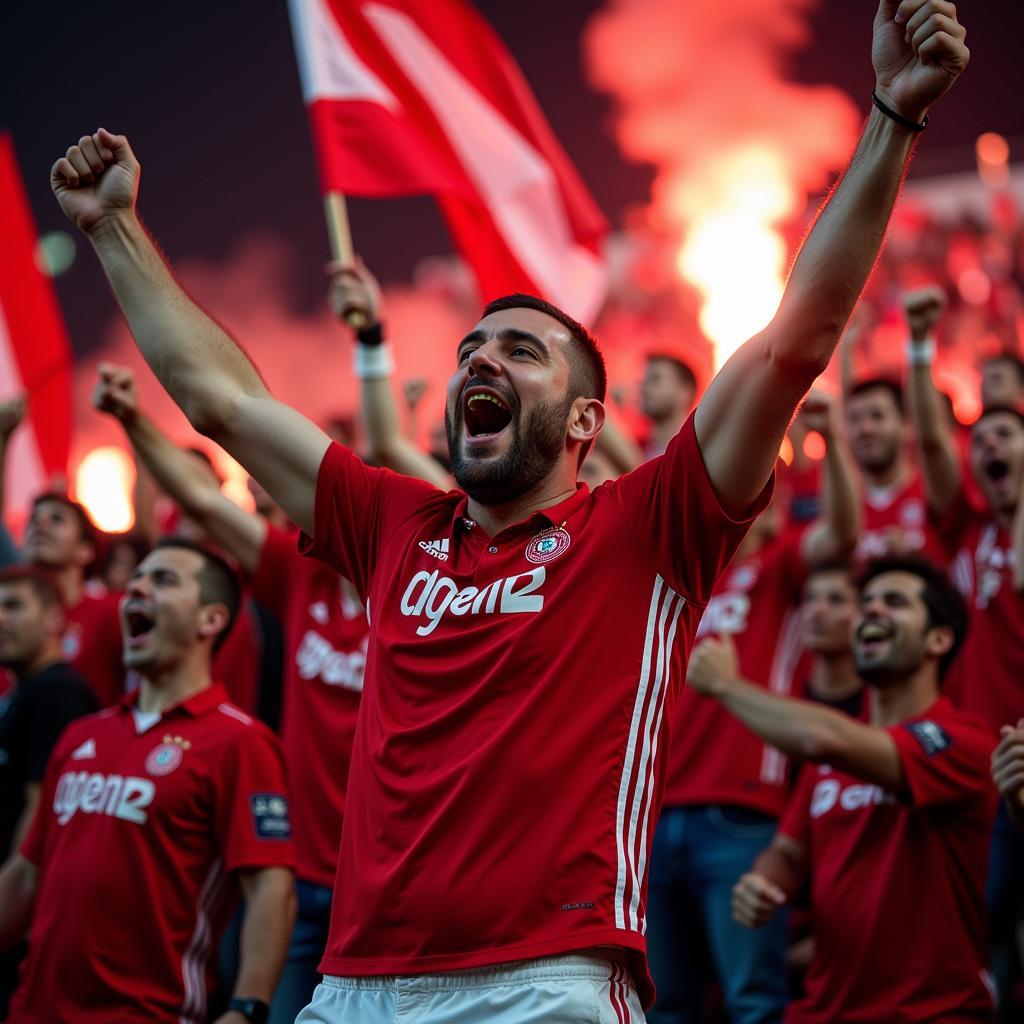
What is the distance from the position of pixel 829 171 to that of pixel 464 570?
11.0 meters

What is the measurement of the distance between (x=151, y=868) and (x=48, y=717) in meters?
1.22

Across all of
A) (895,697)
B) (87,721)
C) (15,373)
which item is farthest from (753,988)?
(15,373)

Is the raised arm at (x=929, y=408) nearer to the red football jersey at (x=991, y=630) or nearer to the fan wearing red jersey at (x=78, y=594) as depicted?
the red football jersey at (x=991, y=630)

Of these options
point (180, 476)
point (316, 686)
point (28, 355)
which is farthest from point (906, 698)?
point (28, 355)

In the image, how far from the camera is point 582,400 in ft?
9.98

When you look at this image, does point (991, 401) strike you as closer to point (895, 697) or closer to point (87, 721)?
point (895, 697)

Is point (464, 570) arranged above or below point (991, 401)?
below

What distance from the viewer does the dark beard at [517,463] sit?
2.87 m

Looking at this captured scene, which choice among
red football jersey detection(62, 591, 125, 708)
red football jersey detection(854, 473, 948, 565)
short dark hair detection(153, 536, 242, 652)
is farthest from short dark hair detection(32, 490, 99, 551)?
red football jersey detection(854, 473, 948, 565)

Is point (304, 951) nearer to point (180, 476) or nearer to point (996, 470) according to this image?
point (180, 476)

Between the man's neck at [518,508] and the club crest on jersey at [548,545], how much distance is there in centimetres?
13

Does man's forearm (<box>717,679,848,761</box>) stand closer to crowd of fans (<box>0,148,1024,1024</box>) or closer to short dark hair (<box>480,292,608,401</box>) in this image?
crowd of fans (<box>0,148,1024,1024</box>)

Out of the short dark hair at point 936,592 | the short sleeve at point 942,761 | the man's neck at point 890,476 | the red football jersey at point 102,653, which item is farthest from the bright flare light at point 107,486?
the short sleeve at point 942,761

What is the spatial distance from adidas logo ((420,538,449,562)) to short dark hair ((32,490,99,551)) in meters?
3.96
